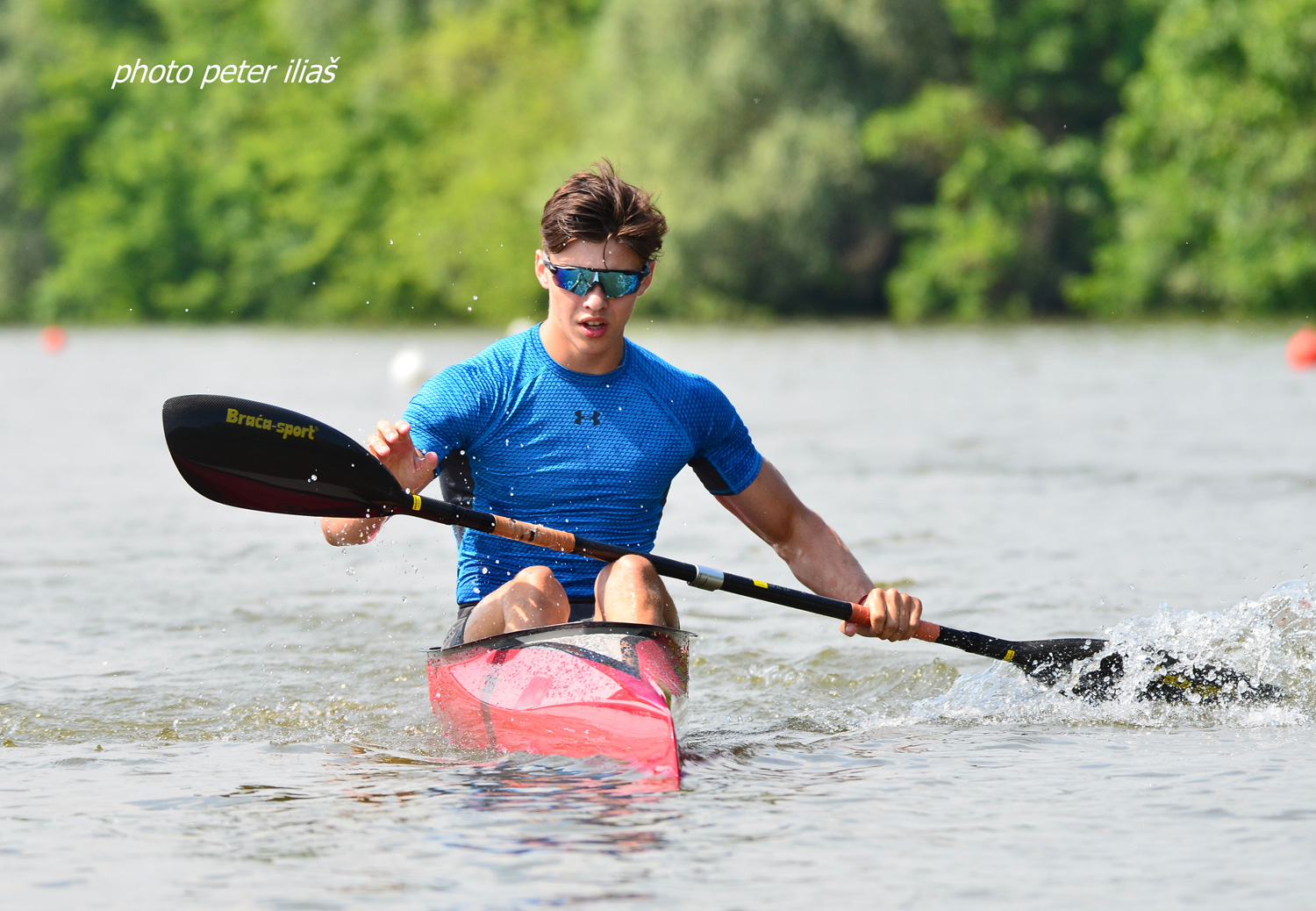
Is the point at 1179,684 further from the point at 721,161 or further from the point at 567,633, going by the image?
the point at 721,161

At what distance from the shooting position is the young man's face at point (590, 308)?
465 centimetres

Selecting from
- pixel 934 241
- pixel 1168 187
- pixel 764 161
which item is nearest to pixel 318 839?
pixel 764 161

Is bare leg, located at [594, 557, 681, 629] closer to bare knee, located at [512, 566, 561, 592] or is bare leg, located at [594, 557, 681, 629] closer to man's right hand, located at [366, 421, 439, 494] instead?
bare knee, located at [512, 566, 561, 592]

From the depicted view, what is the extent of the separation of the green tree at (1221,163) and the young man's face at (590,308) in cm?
2178

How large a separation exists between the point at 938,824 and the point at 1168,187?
2651 cm

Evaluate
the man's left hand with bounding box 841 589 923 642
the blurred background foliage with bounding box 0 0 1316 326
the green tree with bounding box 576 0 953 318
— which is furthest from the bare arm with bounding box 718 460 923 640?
the green tree with bounding box 576 0 953 318

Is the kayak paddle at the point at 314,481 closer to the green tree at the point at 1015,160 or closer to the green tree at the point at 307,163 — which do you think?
the green tree at the point at 1015,160

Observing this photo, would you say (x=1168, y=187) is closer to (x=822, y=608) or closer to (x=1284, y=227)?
(x=1284, y=227)

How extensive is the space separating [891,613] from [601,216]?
4.32ft

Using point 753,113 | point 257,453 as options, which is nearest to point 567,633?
point 257,453

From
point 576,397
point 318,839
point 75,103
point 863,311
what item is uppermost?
point 75,103

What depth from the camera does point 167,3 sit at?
50.2 meters

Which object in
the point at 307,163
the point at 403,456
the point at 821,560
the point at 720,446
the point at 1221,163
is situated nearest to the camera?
the point at 403,456

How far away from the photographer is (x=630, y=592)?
15.3 ft
